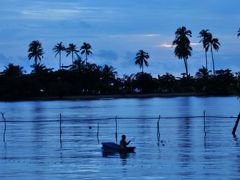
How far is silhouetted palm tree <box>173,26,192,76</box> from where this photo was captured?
158625 millimetres

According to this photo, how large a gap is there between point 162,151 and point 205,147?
347 cm

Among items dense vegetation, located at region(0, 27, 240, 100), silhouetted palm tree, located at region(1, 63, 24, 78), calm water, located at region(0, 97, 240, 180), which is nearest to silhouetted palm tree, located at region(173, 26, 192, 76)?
dense vegetation, located at region(0, 27, 240, 100)

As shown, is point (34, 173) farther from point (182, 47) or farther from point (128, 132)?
point (182, 47)

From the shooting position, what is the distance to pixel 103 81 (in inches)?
6713

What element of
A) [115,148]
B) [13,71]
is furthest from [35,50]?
[115,148]

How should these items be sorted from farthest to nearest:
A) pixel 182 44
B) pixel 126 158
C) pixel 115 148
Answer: pixel 182 44 → pixel 115 148 → pixel 126 158

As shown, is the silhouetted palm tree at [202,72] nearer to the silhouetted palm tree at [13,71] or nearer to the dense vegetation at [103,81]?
the dense vegetation at [103,81]

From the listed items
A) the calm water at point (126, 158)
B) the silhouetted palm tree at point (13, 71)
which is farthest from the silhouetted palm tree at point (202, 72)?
the calm water at point (126, 158)

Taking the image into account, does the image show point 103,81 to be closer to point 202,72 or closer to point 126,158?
point 202,72

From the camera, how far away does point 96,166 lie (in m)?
31.8

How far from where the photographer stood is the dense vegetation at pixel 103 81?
16000 cm

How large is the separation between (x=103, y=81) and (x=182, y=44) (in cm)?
2384

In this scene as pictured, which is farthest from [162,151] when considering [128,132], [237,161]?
[128,132]

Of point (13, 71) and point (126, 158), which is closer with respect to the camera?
point (126, 158)
